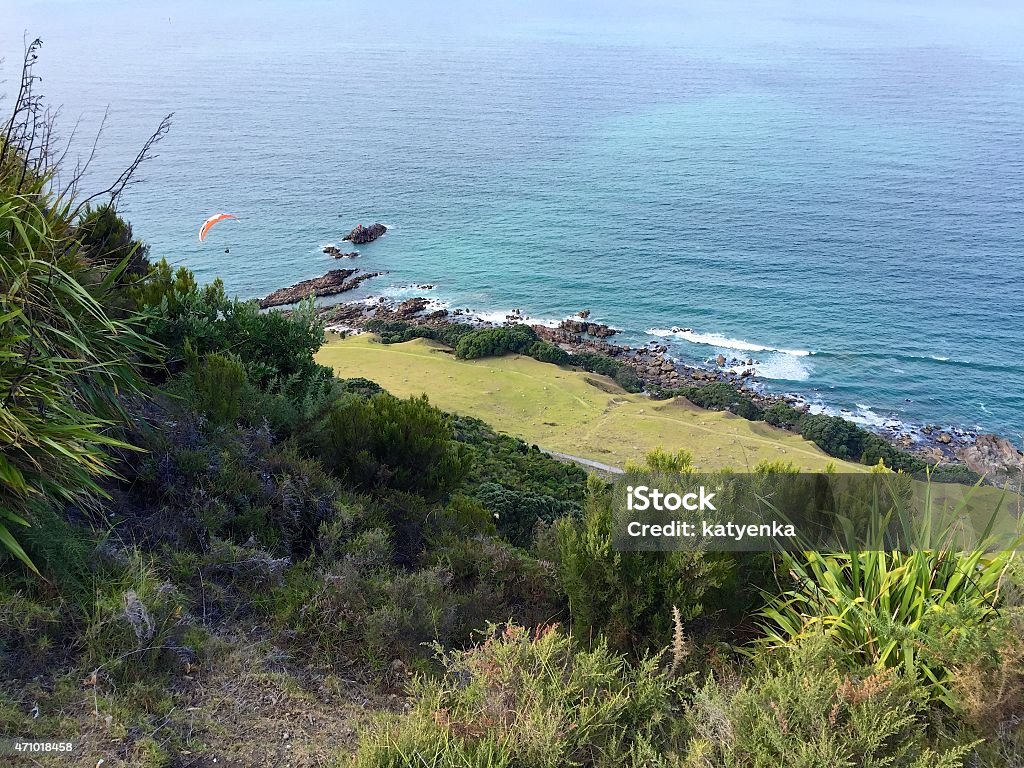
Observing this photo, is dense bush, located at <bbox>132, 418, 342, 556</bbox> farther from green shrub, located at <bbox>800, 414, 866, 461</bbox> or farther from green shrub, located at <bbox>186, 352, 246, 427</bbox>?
green shrub, located at <bbox>800, 414, 866, 461</bbox>

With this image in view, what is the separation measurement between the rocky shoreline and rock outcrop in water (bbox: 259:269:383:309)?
89.1 inches

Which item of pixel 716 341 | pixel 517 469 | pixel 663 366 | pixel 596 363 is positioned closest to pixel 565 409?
pixel 596 363

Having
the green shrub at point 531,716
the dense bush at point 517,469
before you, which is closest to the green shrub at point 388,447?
the green shrub at point 531,716

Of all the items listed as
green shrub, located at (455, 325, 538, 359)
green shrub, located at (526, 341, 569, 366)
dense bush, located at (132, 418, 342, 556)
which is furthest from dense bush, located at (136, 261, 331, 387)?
green shrub, located at (526, 341, 569, 366)

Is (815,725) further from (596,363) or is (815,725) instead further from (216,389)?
(596,363)

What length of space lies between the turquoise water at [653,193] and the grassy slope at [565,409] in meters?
6.05

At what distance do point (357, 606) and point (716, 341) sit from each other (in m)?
33.2

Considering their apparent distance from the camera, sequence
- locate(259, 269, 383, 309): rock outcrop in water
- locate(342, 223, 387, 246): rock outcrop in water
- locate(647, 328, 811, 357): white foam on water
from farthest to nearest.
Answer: locate(342, 223, 387, 246): rock outcrop in water < locate(259, 269, 383, 309): rock outcrop in water < locate(647, 328, 811, 357): white foam on water

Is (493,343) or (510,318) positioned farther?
(510,318)

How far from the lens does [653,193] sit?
197 feet

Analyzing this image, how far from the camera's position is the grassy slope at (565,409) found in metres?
26.2

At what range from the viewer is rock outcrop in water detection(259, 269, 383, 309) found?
40991mm

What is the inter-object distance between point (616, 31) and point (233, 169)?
137 m

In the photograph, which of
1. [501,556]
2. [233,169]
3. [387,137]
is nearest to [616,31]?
[387,137]
